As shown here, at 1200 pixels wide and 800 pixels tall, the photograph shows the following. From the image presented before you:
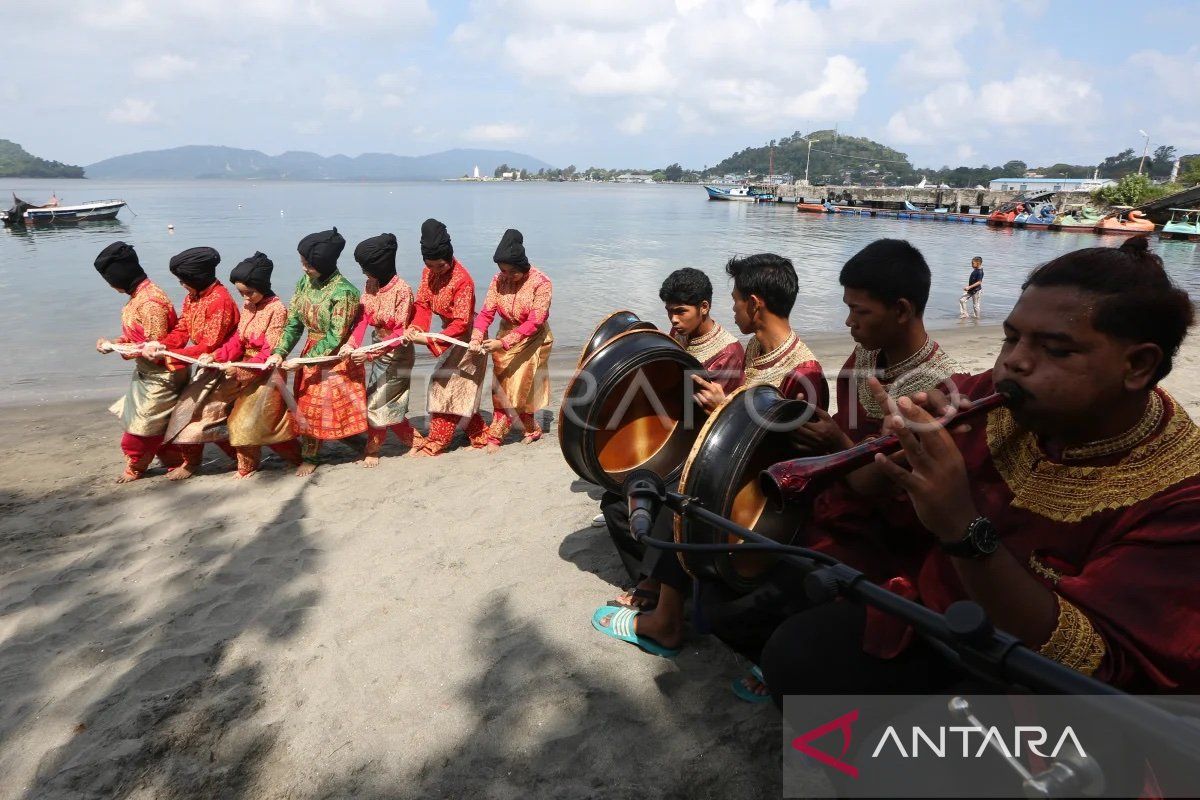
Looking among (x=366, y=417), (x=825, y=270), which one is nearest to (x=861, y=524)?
(x=366, y=417)

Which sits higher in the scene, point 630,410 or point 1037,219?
point 1037,219

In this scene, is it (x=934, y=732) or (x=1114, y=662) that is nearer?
(x=1114, y=662)

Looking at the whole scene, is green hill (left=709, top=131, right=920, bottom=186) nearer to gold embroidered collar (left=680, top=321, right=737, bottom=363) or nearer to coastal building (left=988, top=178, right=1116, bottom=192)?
coastal building (left=988, top=178, right=1116, bottom=192)

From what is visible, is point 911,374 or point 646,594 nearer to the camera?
point 911,374

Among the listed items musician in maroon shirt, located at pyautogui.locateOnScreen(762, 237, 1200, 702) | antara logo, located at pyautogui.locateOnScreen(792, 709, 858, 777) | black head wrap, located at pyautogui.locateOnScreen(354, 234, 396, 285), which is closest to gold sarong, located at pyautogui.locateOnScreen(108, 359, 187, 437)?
black head wrap, located at pyautogui.locateOnScreen(354, 234, 396, 285)

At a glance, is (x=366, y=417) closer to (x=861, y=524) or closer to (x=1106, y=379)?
(x=861, y=524)

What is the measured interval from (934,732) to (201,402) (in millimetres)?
5955

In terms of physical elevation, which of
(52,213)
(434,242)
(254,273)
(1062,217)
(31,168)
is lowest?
(254,273)

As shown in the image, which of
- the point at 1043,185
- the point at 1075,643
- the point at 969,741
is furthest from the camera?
the point at 1043,185

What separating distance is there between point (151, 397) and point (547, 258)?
22558 millimetres

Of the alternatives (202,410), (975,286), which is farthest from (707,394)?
(975,286)

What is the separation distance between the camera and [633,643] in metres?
3.35

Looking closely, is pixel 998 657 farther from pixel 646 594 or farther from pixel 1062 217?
pixel 1062 217

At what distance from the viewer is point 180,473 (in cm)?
591
